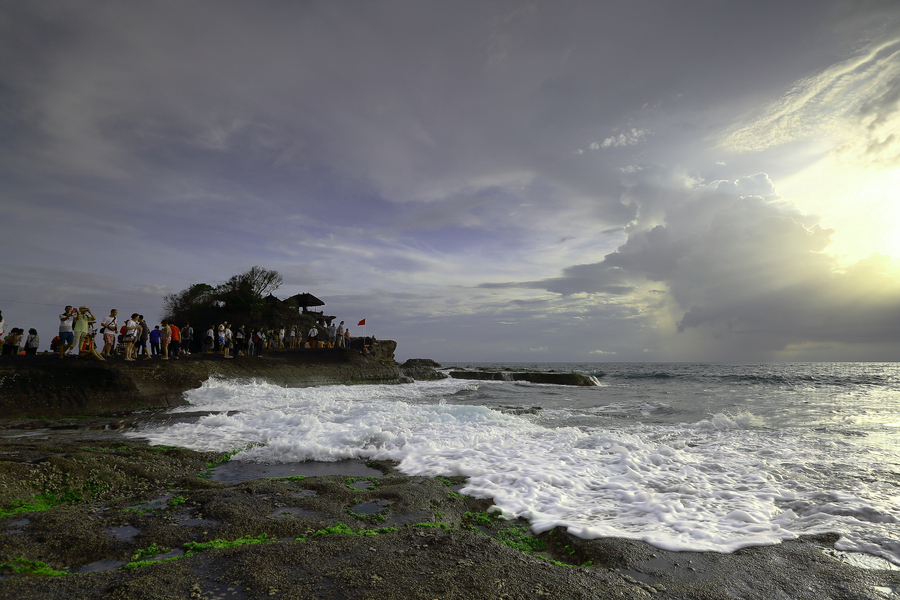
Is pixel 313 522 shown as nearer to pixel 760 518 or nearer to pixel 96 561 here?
pixel 96 561

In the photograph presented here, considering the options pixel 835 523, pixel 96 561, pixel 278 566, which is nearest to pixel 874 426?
pixel 835 523

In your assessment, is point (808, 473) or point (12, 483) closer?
point (12, 483)

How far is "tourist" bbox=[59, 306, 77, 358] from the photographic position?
560 inches

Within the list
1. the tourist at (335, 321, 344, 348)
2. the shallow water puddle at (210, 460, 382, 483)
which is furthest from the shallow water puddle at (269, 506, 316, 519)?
the tourist at (335, 321, 344, 348)

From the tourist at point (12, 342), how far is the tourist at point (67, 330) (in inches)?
194

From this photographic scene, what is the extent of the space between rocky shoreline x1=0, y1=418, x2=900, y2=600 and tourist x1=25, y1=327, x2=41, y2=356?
1602cm

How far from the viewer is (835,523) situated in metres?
4.56

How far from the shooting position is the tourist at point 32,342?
16.6 m

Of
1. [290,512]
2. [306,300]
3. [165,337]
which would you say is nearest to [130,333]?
[165,337]

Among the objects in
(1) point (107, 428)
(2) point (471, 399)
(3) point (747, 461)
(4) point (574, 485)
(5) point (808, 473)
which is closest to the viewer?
(4) point (574, 485)

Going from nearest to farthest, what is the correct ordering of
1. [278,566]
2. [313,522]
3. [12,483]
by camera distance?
[278,566] < [313,522] < [12,483]

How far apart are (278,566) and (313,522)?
1124mm

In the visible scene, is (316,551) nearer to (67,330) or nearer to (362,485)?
(362,485)

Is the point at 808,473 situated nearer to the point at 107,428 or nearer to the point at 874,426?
the point at 874,426
